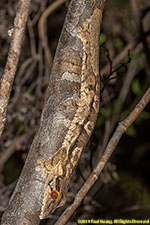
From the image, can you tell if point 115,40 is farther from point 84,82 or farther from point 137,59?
point 84,82

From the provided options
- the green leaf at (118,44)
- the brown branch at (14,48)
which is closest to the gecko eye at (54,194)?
the brown branch at (14,48)

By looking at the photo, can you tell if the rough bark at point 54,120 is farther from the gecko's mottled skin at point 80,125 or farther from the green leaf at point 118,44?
the green leaf at point 118,44

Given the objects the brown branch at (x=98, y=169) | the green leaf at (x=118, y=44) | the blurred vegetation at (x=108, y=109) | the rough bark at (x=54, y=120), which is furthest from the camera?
the green leaf at (x=118, y=44)

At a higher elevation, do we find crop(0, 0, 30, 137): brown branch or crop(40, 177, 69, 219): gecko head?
crop(0, 0, 30, 137): brown branch

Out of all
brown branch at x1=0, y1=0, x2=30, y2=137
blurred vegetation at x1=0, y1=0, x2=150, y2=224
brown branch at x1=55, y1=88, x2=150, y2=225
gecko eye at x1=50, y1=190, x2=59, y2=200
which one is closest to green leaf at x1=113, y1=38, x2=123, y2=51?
blurred vegetation at x1=0, y1=0, x2=150, y2=224

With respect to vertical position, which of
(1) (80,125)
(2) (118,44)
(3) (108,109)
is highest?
(2) (118,44)

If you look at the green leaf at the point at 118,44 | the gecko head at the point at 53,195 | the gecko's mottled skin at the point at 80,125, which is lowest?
the gecko head at the point at 53,195

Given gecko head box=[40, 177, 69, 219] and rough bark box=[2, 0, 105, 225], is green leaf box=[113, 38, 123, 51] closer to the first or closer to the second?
rough bark box=[2, 0, 105, 225]

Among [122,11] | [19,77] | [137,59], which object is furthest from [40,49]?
[122,11]

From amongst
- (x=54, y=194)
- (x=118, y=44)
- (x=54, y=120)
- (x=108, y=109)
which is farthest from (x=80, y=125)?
(x=118, y=44)

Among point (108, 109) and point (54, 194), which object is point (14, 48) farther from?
point (108, 109)

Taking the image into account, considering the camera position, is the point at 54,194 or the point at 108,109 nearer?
the point at 54,194
